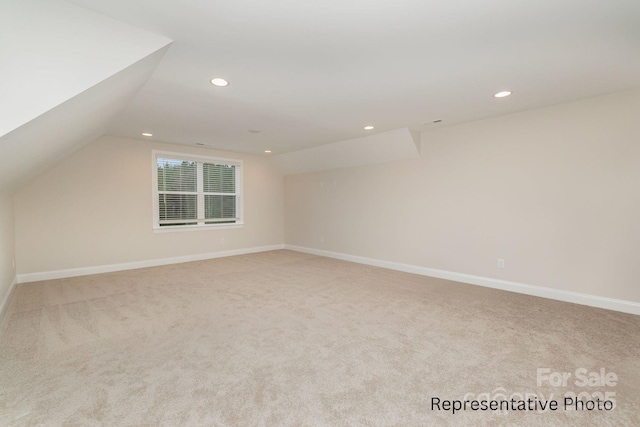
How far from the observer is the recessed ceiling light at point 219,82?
2.65 meters

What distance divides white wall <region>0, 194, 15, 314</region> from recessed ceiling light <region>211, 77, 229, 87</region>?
9.74 feet

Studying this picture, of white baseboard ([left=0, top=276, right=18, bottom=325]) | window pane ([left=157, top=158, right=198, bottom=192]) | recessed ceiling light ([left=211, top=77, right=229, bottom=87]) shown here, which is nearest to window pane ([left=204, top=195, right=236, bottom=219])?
window pane ([left=157, top=158, right=198, bottom=192])

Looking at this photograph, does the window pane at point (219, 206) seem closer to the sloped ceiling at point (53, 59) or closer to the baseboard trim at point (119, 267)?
the baseboard trim at point (119, 267)

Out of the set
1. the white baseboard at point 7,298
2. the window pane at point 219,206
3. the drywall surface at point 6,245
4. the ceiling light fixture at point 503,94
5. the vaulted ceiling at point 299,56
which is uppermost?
the ceiling light fixture at point 503,94

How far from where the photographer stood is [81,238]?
14.9ft

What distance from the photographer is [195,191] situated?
19.2ft

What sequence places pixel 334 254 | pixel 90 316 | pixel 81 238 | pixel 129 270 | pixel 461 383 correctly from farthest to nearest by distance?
pixel 334 254 < pixel 129 270 < pixel 81 238 < pixel 90 316 < pixel 461 383

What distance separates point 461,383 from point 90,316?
3.48 m

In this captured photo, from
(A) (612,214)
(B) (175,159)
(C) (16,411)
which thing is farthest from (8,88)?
(A) (612,214)

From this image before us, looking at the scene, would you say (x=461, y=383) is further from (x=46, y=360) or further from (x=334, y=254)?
(x=334, y=254)

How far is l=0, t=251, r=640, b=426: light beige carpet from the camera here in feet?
5.18

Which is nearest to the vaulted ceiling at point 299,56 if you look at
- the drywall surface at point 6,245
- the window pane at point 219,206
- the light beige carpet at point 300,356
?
the drywall surface at point 6,245

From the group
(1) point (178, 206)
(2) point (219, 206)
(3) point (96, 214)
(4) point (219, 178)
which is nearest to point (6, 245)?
(3) point (96, 214)

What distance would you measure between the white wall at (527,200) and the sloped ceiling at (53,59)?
13.0ft
